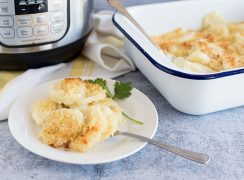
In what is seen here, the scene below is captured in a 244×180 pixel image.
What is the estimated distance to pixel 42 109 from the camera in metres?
0.76

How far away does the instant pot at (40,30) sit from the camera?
0.83m

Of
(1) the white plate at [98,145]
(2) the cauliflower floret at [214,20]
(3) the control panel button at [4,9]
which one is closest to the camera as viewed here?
(1) the white plate at [98,145]

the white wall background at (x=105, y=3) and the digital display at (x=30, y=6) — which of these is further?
the white wall background at (x=105, y=3)

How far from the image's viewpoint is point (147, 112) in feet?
2.57

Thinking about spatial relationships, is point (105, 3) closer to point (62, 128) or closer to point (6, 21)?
point (6, 21)

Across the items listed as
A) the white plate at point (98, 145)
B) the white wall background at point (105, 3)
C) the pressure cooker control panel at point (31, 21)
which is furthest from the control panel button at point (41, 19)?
the white wall background at point (105, 3)

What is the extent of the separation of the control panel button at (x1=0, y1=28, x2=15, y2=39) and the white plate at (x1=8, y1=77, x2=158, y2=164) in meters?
0.10

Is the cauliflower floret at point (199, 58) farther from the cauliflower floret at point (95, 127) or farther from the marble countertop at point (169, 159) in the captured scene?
the cauliflower floret at point (95, 127)

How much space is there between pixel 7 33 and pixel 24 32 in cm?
3

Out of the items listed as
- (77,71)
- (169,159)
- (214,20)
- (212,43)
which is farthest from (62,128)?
(214,20)

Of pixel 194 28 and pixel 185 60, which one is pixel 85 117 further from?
pixel 194 28

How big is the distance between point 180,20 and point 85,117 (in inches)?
17.6

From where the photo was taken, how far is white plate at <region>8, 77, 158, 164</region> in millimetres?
675

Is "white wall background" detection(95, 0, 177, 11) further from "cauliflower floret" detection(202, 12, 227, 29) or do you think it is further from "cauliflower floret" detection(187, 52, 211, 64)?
"cauliflower floret" detection(187, 52, 211, 64)
